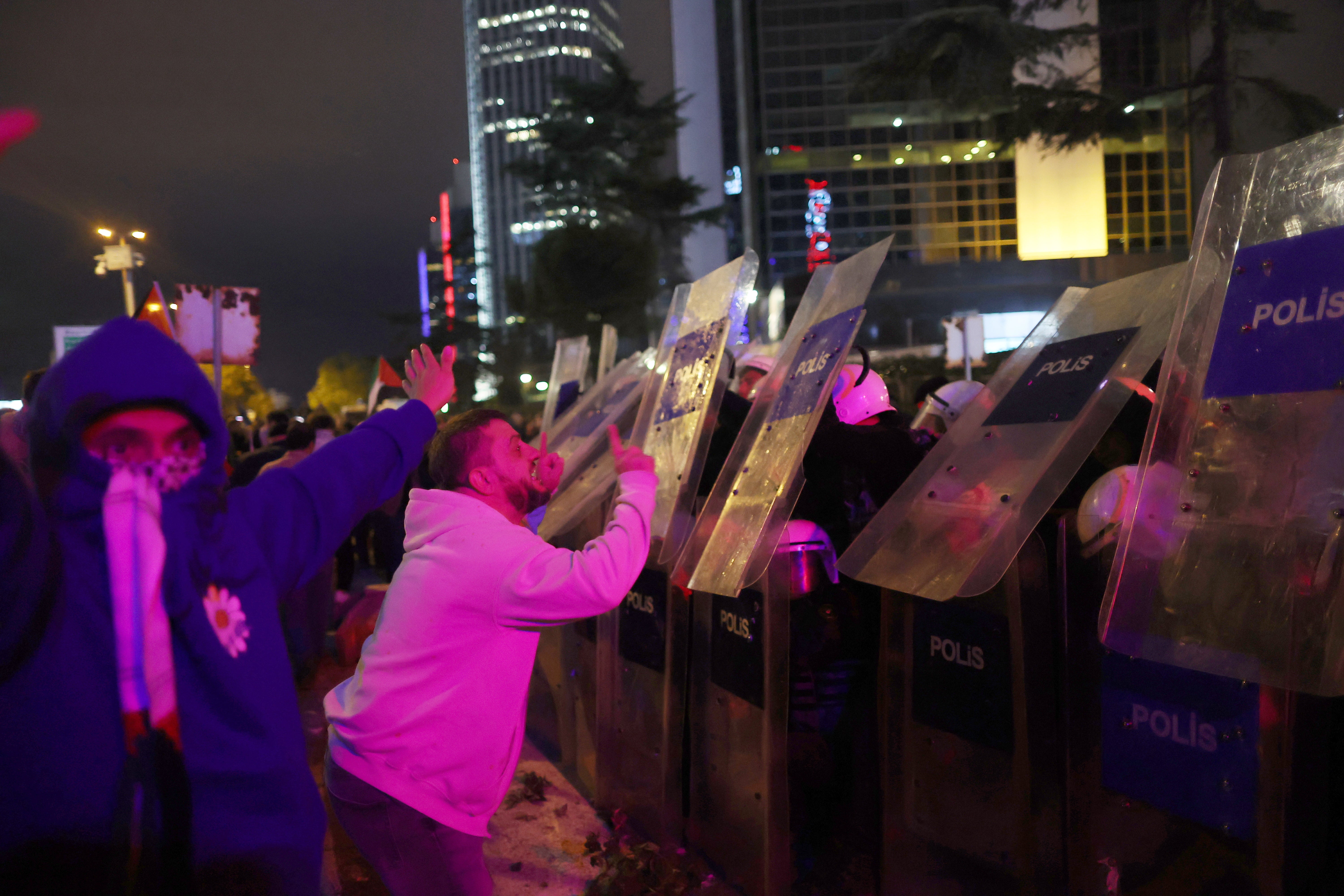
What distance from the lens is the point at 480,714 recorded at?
91.4 inches

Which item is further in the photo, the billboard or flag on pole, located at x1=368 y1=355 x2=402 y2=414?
the billboard

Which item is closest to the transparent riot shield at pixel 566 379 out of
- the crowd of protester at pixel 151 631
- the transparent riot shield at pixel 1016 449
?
the transparent riot shield at pixel 1016 449

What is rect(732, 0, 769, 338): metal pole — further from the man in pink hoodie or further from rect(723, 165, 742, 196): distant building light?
the man in pink hoodie

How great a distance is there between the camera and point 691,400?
3764 millimetres

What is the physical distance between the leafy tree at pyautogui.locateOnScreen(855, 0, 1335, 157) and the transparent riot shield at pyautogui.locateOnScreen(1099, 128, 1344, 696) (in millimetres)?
12344

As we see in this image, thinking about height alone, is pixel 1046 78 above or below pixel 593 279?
above

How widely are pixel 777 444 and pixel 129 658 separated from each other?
7.41 feet

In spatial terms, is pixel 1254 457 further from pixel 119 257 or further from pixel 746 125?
pixel 746 125

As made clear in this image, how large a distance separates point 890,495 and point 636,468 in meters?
1.33

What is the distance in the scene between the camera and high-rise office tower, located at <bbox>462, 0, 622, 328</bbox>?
119 m

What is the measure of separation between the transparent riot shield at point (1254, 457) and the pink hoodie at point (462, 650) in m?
1.30

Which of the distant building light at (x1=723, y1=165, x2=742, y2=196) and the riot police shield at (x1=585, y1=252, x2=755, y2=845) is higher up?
the distant building light at (x1=723, y1=165, x2=742, y2=196)

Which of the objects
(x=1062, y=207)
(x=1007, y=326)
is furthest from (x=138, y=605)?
(x=1062, y=207)

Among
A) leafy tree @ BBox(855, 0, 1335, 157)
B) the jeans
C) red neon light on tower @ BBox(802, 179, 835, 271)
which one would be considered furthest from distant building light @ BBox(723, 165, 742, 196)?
the jeans
